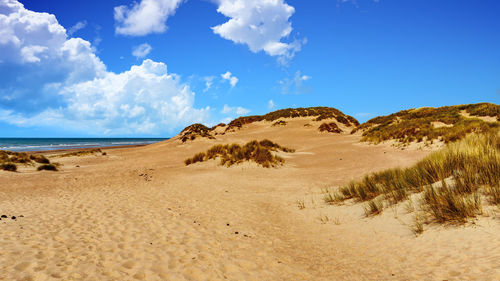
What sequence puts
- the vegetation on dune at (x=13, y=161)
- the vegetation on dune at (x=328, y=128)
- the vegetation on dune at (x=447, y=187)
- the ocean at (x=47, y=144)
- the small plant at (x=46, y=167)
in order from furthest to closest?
the ocean at (x=47, y=144), the vegetation on dune at (x=328, y=128), the small plant at (x=46, y=167), the vegetation on dune at (x=13, y=161), the vegetation on dune at (x=447, y=187)

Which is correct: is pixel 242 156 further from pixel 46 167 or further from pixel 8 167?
pixel 8 167

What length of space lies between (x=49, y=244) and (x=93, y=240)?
0.76 metres

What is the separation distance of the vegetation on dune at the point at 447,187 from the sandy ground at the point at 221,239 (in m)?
0.37

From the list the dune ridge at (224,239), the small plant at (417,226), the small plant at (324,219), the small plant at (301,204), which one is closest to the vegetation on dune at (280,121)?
the dune ridge at (224,239)

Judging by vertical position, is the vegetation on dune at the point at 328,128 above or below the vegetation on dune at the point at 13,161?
above

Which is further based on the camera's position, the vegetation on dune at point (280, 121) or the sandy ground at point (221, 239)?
the vegetation on dune at point (280, 121)

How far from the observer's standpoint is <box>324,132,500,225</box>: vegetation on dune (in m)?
4.77

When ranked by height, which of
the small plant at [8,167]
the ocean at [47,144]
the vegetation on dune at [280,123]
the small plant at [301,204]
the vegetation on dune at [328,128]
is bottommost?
the small plant at [301,204]

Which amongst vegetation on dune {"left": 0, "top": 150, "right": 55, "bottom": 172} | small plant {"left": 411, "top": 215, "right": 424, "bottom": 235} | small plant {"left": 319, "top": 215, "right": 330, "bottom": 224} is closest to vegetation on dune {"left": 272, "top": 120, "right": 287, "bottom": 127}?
vegetation on dune {"left": 0, "top": 150, "right": 55, "bottom": 172}

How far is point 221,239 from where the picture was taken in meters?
5.88

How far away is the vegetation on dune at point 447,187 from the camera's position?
188 inches

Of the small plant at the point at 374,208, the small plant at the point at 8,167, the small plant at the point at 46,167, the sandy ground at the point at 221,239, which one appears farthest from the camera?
the small plant at the point at 46,167

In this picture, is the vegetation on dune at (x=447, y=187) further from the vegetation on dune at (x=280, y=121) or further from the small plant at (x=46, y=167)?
the vegetation on dune at (x=280, y=121)

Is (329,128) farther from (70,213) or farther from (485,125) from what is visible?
(70,213)
